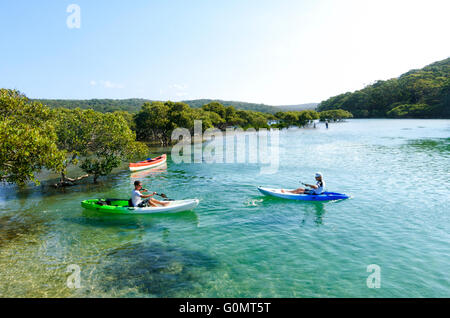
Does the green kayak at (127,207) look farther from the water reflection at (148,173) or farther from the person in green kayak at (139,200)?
the water reflection at (148,173)

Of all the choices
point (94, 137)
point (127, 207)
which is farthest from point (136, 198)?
point (94, 137)

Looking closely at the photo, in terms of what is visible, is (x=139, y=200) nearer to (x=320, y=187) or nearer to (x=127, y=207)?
(x=127, y=207)

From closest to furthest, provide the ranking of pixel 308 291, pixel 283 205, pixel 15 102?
pixel 308 291, pixel 15 102, pixel 283 205

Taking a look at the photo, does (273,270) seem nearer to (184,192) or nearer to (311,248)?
(311,248)

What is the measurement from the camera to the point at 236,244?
14.1 meters

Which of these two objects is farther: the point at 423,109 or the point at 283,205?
the point at 423,109

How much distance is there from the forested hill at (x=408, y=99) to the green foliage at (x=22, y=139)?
14370cm

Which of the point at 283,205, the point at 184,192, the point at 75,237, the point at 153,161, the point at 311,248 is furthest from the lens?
the point at 153,161

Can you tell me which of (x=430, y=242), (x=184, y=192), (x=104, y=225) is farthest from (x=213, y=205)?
(x=430, y=242)

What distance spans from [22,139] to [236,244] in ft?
39.5

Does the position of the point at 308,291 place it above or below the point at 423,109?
below
